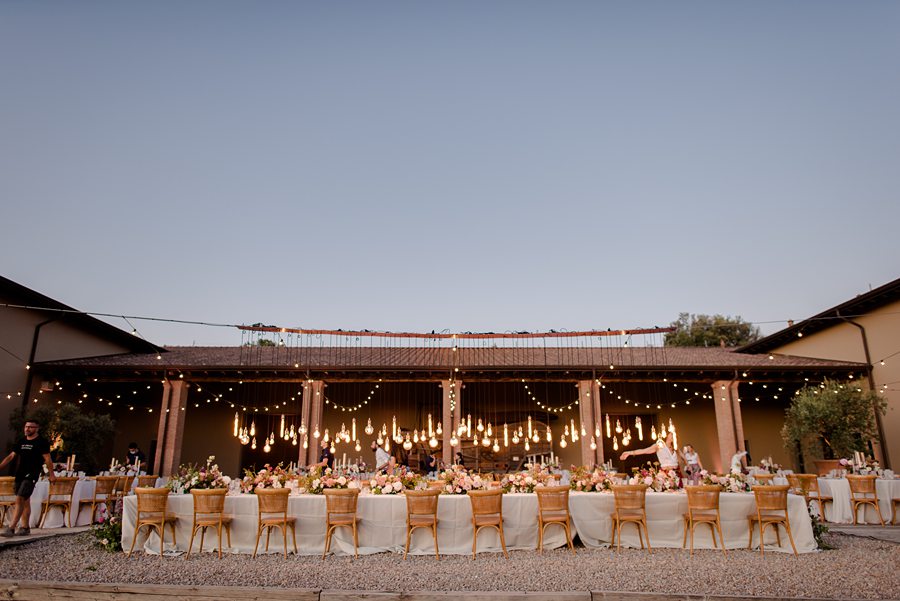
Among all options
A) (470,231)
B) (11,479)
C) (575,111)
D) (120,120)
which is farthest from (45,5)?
(470,231)

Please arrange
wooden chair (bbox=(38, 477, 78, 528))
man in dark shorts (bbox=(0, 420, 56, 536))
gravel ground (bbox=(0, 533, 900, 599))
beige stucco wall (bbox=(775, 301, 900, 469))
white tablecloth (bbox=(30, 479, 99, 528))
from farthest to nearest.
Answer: beige stucco wall (bbox=(775, 301, 900, 469)), white tablecloth (bbox=(30, 479, 99, 528)), wooden chair (bbox=(38, 477, 78, 528)), man in dark shorts (bbox=(0, 420, 56, 536)), gravel ground (bbox=(0, 533, 900, 599))

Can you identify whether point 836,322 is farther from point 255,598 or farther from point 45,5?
point 45,5

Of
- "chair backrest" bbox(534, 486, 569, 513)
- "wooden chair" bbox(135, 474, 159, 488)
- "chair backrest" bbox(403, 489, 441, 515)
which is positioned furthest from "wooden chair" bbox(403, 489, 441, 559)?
"wooden chair" bbox(135, 474, 159, 488)

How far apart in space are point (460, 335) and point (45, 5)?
12264 millimetres

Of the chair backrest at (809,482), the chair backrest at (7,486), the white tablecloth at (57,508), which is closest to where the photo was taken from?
the chair backrest at (7,486)

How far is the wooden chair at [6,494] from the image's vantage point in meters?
9.04

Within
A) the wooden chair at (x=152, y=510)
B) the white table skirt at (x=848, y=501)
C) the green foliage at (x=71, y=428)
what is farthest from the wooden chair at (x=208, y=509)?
the white table skirt at (x=848, y=501)

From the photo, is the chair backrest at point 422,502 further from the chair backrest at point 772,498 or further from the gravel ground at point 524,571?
the chair backrest at point 772,498

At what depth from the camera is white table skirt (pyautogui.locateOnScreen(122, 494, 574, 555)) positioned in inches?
287

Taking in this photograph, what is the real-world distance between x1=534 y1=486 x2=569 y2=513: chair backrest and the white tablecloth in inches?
322

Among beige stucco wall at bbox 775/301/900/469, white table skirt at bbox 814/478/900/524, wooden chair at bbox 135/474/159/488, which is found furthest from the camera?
beige stucco wall at bbox 775/301/900/469

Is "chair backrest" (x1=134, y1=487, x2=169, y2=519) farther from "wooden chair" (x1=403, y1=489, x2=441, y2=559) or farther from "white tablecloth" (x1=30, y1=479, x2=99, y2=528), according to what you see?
"white tablecloth" (x1=30, y1=479, x2=99, y2=528)

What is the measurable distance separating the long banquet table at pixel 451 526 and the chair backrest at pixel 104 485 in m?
3.58

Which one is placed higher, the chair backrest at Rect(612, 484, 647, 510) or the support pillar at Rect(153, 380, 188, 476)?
the support pillar at Rect(153, 380, 188, 476)
